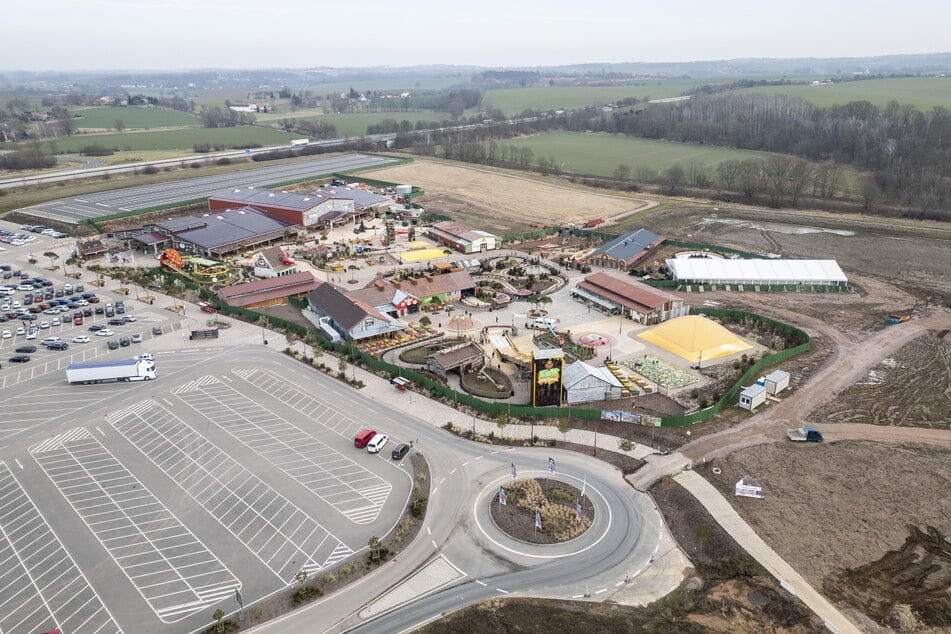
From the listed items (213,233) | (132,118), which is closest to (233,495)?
(213,233)

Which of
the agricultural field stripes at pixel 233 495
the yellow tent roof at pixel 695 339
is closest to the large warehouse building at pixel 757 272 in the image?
the yellow tent roof at pixel 695 339

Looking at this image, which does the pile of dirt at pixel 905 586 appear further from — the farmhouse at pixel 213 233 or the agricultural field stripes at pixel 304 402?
the farmhouse at pixel 213 233

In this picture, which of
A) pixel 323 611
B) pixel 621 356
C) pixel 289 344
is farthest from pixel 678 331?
pixel 323 611

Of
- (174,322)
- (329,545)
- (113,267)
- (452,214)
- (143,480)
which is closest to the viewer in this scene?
(329,545)

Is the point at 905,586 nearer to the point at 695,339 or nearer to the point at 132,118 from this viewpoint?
the point at 695,339

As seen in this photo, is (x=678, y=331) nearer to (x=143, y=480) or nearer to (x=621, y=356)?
(x=621, y=356)
